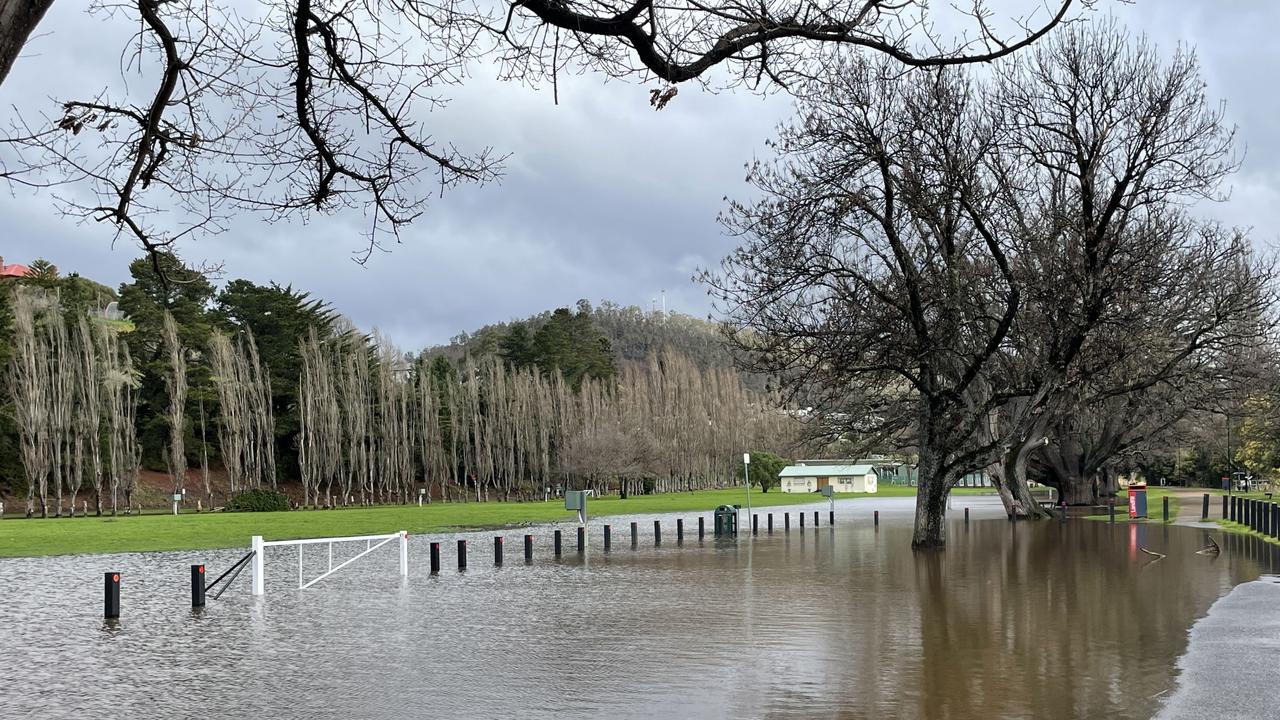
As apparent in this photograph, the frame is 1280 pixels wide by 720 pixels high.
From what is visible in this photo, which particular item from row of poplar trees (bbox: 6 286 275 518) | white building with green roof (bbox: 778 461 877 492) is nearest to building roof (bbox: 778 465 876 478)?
white building with green roof (bbox: 778 461 877 492)

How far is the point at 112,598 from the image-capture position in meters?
16.7

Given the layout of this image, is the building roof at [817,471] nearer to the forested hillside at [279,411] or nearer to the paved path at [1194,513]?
the forested hillside at [279,411]

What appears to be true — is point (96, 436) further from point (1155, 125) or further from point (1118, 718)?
point (1118, 718)

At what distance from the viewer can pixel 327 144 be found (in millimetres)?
7492

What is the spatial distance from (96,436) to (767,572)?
51835mm

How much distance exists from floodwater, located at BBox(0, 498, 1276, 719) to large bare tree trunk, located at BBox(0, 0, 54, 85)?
6115 mm

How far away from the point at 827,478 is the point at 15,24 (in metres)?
111

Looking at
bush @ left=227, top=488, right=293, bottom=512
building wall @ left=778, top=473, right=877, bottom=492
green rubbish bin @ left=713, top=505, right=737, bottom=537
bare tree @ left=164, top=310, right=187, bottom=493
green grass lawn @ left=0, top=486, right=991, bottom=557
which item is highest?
bare tree @ left=164, top=310, right=187, bottom=493

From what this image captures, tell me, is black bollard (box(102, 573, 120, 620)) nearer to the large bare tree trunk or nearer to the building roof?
the large bare tree trunk

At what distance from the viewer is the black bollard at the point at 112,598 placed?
16562 mm

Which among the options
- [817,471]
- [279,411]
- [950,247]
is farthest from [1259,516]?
[817,471]

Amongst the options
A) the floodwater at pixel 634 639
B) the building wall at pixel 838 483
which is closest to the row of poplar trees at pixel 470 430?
the building wall at pixel 838 483

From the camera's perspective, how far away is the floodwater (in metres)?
9.70

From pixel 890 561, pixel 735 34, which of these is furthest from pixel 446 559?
pixel 735 34
